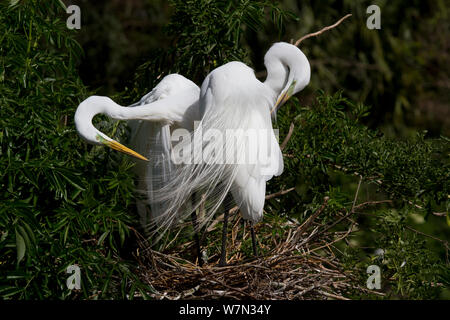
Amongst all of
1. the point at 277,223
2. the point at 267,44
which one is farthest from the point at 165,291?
the point at 267,44

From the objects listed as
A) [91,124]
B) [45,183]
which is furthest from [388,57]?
[45,183]

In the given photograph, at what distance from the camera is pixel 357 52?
4.77m

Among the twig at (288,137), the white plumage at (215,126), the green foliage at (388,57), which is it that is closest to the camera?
the white plumage at (215,126)

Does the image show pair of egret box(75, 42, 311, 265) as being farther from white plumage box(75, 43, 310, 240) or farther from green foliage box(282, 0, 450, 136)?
green foliage box(282, 0, 450, 136)

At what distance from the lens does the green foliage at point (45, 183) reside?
6.42ft

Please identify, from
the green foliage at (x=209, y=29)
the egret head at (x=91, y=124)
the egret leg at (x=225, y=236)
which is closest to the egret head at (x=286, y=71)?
the green foliage at (x=209, y=29)

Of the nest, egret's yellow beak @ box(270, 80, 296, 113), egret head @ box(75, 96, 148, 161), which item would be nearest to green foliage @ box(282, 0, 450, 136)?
egret's yellow beak @ box(270, 80, 296, 113)

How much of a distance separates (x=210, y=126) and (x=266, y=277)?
57 cm

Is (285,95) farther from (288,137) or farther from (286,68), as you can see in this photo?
(288,137)

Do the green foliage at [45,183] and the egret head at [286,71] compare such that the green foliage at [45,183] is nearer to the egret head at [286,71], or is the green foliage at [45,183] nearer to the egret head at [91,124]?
the egret head at [91,124]

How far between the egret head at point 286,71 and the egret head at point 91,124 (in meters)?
0.62

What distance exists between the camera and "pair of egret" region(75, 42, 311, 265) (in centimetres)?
238

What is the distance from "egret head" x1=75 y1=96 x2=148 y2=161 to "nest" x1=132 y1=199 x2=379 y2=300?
17.1 inches

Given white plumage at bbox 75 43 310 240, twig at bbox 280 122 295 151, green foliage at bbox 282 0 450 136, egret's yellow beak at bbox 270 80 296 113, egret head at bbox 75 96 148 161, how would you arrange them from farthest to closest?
green foliage at bbox 282 0 450 136
twig at bbox 280 122 295 151
egret's yellow beak at bbox 270 80 296 113
white plumage at bbox 75 43 310 240
egret head at bbox 75 96 148 161
